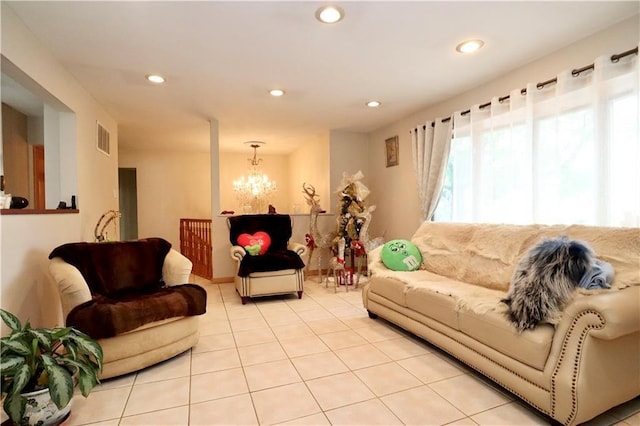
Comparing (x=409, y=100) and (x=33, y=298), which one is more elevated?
(x=409, y=100)

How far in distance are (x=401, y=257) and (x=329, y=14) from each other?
2.12 meters

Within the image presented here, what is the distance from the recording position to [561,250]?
1680mm

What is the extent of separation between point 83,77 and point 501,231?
156 inches

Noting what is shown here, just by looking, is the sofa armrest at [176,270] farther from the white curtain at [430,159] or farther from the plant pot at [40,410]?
the white curtain at [430,159]

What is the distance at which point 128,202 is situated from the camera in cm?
687

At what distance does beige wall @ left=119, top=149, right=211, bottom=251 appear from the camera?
6.61 m

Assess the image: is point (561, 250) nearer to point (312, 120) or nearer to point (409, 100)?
point (409, 100)

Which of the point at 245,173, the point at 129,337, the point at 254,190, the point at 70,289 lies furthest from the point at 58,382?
the point at 245,173

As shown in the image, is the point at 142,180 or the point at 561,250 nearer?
the point at 561,250

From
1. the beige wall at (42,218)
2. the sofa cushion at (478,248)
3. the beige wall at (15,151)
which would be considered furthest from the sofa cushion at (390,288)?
the beige wall at (15,151)

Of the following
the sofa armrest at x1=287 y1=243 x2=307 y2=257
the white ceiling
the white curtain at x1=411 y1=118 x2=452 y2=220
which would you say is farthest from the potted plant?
the white curtain at x1=411 y1=118 x2=452 y2=220

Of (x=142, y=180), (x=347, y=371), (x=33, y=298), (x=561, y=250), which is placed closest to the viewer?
(x=561, y=250)

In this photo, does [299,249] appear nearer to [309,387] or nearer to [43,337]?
[309,387]

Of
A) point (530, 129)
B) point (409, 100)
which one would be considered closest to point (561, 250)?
point (530, 129)
